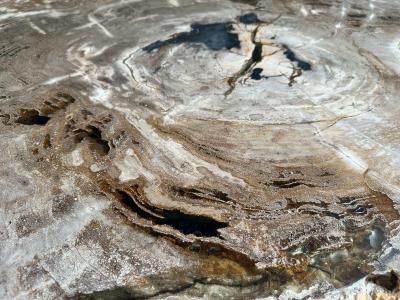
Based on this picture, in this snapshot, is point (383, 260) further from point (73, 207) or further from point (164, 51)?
point (164, 51)

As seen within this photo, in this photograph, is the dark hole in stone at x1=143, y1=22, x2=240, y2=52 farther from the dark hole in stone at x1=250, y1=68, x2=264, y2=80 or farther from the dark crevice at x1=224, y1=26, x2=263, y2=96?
the dark hole in stone at x1=250, y1=68, x2=264, y2=80

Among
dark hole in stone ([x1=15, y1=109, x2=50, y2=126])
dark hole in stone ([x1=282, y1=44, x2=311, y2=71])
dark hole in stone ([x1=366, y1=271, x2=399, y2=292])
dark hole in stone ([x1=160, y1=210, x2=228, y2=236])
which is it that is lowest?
dark hole in stone ([x1=366, y1=271, x2=399, y2=292])

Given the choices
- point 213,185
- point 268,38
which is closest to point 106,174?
point 213,185

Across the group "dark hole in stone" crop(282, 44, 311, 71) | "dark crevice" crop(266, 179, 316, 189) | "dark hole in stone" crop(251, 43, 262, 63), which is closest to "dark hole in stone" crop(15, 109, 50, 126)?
"dark crevice" crop(266, 179, 316, 189)

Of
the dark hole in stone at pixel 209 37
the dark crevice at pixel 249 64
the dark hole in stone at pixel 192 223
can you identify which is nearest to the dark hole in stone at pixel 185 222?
the dark hole in stone at pixel 192 223

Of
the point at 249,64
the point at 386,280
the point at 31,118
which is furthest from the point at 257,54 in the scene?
the point at 386,280

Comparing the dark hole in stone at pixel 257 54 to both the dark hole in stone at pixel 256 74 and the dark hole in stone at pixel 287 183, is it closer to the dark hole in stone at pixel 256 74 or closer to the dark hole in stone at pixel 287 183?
the dark hole in stone at pixel 256 74
